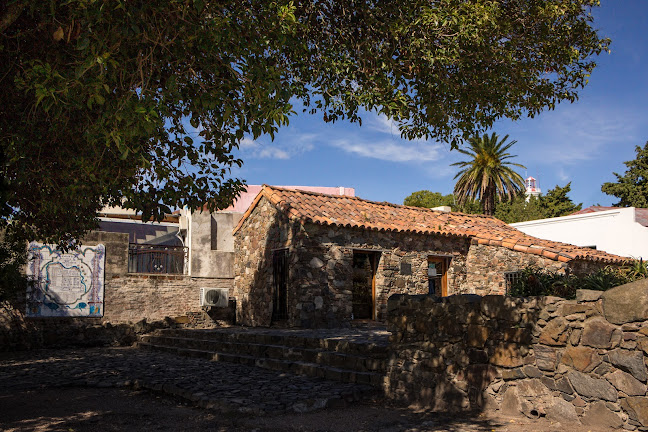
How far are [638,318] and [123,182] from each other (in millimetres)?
6126

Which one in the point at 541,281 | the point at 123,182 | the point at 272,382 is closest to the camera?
the point at 123,182

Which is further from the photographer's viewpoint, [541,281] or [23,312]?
[23,312]

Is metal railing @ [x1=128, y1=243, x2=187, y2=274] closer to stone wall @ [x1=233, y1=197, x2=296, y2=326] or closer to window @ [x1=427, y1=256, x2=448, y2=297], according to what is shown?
stone wall @ [x1=233, y1=197, x2=296, y2=326]

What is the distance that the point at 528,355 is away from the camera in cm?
630

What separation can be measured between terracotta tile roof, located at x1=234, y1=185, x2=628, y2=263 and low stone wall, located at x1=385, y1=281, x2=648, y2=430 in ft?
23.7

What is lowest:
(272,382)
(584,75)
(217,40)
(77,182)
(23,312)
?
(272,382)

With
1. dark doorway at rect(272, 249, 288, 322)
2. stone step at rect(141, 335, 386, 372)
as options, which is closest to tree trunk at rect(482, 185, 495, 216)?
dark doorway at rect(272, 249, 288, 322)

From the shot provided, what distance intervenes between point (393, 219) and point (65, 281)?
371 inches

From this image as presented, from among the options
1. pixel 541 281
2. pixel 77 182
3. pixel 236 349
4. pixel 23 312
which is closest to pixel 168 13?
pixel 77 182

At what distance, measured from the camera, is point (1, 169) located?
7.20 metres

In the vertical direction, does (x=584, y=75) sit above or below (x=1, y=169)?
above

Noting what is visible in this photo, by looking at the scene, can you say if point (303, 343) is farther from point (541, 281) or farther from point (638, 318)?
point (638, 318)

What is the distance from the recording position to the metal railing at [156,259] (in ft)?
51.9

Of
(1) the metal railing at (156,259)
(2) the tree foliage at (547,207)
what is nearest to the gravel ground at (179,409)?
(1) the metal railing at (156,259)
